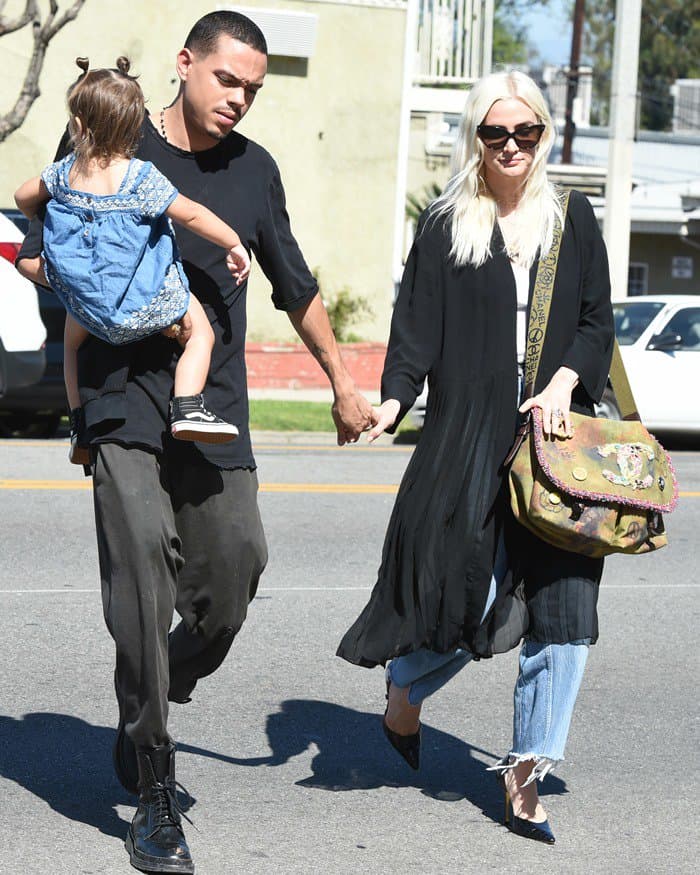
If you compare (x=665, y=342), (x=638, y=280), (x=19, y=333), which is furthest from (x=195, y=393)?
(x=638, y=280)

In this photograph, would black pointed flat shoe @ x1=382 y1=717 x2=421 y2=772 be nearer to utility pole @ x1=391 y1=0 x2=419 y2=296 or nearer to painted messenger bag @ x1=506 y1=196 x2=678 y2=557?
painted messenger bag @ x1=506 y1=196 x2=678 y2=557

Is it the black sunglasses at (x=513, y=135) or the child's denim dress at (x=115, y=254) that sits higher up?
the black sunglasses at (x=513, y=135)

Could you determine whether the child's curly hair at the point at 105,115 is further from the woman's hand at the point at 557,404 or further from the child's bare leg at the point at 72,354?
the woman's hand at the point at 557,404

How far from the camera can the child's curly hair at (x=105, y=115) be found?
11.6 feet

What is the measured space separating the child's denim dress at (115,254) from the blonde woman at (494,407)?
2.52ft

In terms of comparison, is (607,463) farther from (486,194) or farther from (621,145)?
(621,145)

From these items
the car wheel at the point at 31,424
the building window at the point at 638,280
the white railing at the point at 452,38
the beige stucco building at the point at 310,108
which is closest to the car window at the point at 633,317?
the car wheel at the point at 31,424

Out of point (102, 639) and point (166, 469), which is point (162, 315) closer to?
point (166, 469)

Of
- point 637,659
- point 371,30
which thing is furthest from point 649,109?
point 637,659

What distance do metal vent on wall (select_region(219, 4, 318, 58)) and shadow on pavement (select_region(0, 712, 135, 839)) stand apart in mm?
16284

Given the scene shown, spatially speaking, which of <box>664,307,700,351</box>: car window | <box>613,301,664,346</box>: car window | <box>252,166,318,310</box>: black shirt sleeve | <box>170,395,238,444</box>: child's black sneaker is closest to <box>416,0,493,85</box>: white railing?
<box>613,301,664,346</box>: car window

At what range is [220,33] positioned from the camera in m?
3.81

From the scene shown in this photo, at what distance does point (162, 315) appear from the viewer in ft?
12.0

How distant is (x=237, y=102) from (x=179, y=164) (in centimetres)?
22
